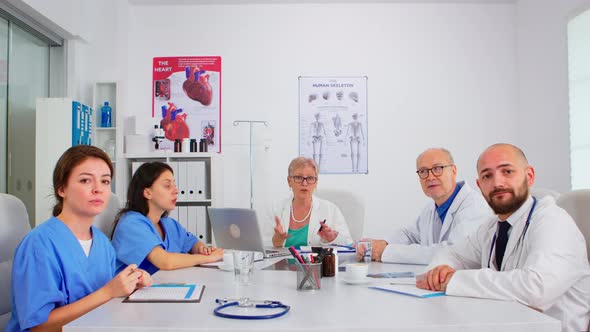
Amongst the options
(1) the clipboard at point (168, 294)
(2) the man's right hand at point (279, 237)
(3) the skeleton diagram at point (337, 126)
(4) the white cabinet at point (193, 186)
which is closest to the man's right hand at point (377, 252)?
(2) the man's right hand at point (279, 237)

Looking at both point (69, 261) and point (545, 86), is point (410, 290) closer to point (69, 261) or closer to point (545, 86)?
point (69, 261)

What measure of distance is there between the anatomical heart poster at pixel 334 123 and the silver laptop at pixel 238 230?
2.72 meters

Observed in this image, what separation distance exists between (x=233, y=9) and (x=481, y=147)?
9.65 feet

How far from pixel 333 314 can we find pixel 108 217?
1536 millimetres

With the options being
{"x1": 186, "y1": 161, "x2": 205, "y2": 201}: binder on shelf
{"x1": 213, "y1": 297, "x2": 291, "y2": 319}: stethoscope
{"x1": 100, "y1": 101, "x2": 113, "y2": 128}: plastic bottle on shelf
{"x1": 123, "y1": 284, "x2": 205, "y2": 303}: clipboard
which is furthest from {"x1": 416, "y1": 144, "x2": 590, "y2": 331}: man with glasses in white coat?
{"x1": 100, "y1": 101, "x2": 113, "y2": 128}: plastic bottle on shelf

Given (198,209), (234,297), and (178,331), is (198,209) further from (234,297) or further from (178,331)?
(178,331)

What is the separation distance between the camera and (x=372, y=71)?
17.9ft

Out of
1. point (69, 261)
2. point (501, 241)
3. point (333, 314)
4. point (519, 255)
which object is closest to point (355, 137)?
point (501, 241)

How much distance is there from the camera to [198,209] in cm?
467

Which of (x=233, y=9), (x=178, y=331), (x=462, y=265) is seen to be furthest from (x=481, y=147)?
(x=178, y=331)

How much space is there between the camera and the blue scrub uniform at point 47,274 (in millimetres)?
1532

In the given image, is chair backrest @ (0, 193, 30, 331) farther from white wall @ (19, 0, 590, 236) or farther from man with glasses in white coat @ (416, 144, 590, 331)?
white wall @ (19, 0, 590, 236)

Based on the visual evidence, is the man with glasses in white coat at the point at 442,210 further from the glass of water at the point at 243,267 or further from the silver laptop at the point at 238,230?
the glass of water at the point at 243,267

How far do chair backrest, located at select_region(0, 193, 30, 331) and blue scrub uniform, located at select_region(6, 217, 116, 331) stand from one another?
6.8 inches
